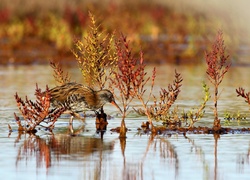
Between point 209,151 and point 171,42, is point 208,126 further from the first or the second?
point 171,42

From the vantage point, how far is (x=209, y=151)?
37.9ft

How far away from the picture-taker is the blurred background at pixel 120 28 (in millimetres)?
30000

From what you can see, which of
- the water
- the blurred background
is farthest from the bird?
the blurred background

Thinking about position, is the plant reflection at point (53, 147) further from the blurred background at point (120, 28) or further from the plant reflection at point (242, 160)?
the blurred background at point (120, 28)

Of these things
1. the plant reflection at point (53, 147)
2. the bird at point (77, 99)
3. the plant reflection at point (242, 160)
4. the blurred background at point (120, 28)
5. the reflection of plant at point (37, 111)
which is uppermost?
the blurred background at point (120, 28)

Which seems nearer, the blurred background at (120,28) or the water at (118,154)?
the water at (118,154)

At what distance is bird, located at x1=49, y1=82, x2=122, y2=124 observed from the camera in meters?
14.4

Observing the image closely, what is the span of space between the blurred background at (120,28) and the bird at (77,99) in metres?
9.53

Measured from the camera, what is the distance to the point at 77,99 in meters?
14.4

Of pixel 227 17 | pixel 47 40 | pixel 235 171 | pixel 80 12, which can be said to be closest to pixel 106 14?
pixel 80 12

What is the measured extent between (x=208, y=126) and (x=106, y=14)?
24006mm

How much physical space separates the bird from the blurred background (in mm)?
9528

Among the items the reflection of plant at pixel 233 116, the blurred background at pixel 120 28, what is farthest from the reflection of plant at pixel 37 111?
the blurred background at pixel 120 28

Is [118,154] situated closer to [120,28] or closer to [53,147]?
[53,147]
